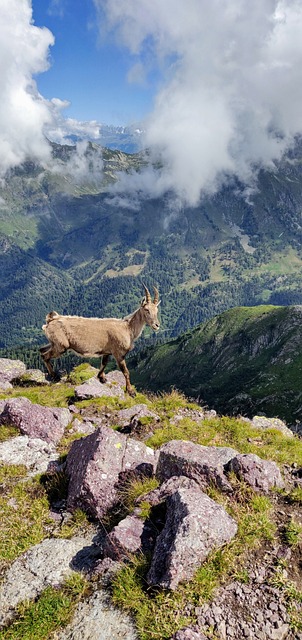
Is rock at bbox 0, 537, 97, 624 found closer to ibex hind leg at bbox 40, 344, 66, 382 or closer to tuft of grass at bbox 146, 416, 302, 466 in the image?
tuft of grass at bbox 146, 416, 302, 466

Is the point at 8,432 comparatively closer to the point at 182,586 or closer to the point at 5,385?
the point at 182,586

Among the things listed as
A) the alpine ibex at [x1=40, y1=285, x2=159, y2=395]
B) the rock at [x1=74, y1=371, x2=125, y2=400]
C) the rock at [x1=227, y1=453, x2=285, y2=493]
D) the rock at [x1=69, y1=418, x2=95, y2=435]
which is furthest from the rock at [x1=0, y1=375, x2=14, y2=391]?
the rock at [x1=227, y1=453, x2=285, y2=493]

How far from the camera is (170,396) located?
22812 mm

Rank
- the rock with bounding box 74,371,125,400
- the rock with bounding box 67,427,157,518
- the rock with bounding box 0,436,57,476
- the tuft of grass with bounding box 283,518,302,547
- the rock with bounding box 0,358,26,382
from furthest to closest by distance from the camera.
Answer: the rock with bounding box 0,358,26,382
the rock with bounding box 74,371,125,400
the rock with bounding box 0,436,57,476
the rock with bounding box 67,427,157,518
the tuft of grass with bounding box 283,518,302,547

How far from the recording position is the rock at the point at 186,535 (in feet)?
26.2

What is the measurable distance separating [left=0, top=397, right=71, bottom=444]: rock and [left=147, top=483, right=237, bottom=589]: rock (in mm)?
8257

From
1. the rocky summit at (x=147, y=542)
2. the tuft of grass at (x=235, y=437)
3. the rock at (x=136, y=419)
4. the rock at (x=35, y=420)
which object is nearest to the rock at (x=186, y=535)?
the rocky summit at (x=147, y=542)

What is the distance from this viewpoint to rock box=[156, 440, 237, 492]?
10.6 m

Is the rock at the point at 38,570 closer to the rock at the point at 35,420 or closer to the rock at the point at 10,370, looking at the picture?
the rock at the point at 35,420

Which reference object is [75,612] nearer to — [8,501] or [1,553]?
[1,553]

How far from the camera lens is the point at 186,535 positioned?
333 inches

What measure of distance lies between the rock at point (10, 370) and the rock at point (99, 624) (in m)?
23.3

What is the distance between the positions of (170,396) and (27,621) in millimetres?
15593

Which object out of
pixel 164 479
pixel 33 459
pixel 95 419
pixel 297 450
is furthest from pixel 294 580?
pixel 95 419
